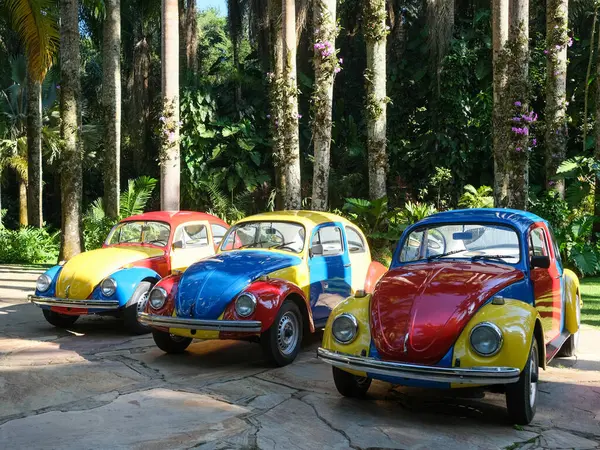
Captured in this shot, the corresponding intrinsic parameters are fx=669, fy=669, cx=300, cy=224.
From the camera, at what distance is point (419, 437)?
499 cm

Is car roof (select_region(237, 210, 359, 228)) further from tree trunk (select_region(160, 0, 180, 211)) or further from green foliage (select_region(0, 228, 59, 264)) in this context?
green foliage (select_region(0, 228, 59, 264))

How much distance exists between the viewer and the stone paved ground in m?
4.92

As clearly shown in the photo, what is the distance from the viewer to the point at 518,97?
1334 centimetres

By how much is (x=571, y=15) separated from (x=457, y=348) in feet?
68.6

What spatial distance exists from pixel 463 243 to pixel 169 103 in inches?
317

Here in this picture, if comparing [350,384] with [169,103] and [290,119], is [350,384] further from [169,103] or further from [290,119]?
[290,119]

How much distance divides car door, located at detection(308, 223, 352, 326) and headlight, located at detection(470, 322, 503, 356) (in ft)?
9.95

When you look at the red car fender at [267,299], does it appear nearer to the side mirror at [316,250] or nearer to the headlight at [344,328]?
the side mirror at [316,250]

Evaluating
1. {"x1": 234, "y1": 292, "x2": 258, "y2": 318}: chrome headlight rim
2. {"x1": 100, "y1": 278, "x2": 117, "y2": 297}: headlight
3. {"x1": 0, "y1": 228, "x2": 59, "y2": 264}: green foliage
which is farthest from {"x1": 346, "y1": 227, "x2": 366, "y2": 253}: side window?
{"x1": 0, "y1": 228, "x2": 59, "y2": 264}: green foliage

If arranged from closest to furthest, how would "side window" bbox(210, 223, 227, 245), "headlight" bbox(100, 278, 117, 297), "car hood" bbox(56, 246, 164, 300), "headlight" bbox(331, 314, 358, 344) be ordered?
1. "headlight" bbox(331, 314, 358, 344)
2. "headlight" bbox(100, 278, 117, 297)
3. "car hood" bbox(56, 246, 164, 300)
4. "side window" bbox(210, 223, 227, 245)

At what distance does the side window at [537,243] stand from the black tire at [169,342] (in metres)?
4.03

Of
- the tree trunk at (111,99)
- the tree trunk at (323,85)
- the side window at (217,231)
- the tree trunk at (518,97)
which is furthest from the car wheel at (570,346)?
the tree trunk at (111,99)

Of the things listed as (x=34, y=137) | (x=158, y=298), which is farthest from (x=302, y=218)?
(x=34, y=137)

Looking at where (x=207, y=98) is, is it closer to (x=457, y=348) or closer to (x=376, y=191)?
(x=376, y=191)
